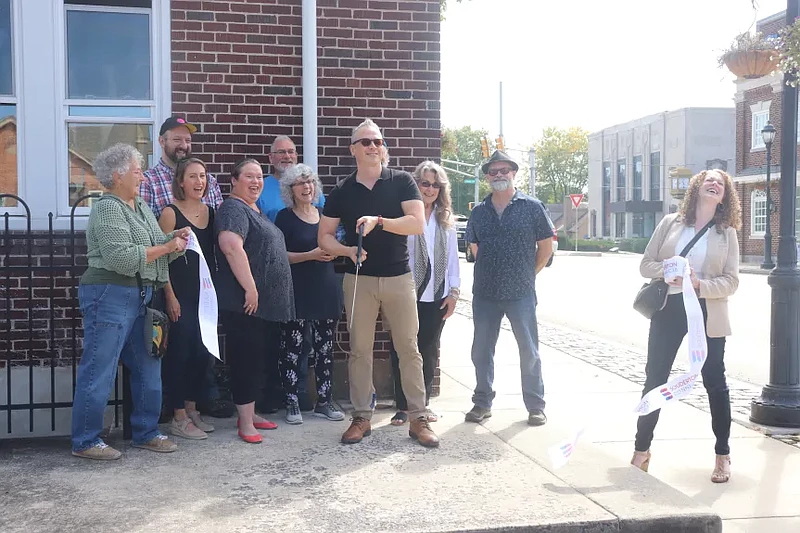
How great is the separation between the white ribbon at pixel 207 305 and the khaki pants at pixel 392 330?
914 mm

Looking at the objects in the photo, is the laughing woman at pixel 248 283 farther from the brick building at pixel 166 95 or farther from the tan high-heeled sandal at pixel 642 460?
the tan high-heeled sandal at pixel 642 460

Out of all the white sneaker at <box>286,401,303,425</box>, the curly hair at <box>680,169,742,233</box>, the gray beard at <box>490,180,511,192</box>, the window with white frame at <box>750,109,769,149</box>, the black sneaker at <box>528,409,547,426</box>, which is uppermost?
the window with white frame at <box>750,109,769,149</box>

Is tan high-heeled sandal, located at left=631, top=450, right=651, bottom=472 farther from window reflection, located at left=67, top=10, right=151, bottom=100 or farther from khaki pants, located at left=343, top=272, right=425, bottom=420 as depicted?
window reflection, located at left=67, top=10, right=151, bottom=100

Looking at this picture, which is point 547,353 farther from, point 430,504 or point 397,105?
point 430,504

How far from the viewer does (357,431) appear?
5.61 metres

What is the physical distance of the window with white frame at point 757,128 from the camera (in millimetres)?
36875

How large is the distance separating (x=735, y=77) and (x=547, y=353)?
14.1 feet

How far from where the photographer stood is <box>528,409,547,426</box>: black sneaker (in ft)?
20.5

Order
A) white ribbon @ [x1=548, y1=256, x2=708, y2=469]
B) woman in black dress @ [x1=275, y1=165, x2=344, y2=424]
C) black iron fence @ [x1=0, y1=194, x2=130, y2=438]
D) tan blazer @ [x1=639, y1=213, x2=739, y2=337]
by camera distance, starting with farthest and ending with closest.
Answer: black iron fence @ [x1=0, y1=194, x2=130, y2=438] → woman in black dress @ [x1=275, y1=165, x2=344, y2=424] → tan blazer @ [x1=639, y1=213, x2=739, y2=337] → white ribbon @ [x1=548, y1=256, x2=708, y2=469]

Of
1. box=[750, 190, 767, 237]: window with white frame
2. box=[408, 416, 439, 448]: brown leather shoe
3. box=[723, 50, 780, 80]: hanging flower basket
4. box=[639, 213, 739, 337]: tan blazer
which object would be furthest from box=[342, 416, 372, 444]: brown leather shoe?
box=[750, 190, 767, 237]: window with white frame

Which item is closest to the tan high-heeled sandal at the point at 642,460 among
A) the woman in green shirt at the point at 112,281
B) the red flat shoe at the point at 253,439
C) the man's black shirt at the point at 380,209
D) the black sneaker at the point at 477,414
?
the black sneaker at the point at 477,414

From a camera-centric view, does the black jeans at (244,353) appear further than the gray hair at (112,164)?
Yes

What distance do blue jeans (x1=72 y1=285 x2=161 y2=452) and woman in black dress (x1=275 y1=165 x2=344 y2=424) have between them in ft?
3.64

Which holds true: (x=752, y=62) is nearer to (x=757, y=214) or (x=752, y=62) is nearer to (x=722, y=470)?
(x=722, y=470)
